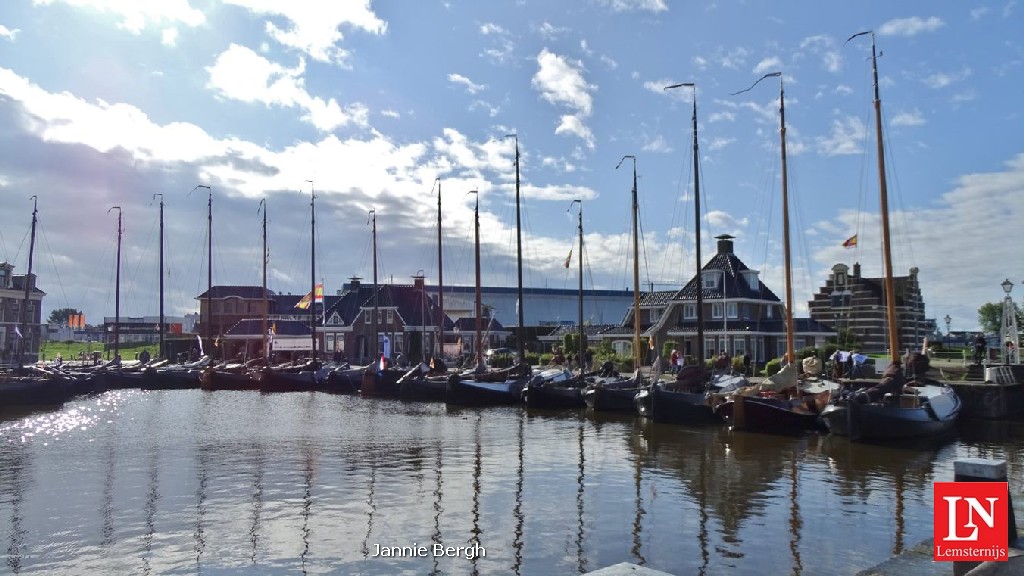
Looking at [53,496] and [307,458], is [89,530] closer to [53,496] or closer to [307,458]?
[53,496]

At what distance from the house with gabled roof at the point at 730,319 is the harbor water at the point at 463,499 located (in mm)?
24849

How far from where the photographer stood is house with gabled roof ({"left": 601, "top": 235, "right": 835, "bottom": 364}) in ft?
185

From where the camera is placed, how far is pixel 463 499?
1702 cm

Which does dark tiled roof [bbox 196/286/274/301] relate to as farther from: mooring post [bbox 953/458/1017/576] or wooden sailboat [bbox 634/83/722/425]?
mooring post [bbox 953/458/1017/576]

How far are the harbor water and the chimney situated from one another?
32405mm

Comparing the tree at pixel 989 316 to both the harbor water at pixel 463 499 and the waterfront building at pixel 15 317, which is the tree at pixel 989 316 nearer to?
the harbor water at pixel 463 499

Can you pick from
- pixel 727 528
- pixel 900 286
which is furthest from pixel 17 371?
pixel 900 286

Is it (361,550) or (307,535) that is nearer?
(361,550)

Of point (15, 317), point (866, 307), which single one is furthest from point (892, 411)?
point (15, 317)

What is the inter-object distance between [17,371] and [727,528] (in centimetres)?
4931

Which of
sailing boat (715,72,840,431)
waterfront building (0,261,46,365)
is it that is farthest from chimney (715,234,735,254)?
waterfront building (0,261,46,365)

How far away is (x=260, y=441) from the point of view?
1088 inches

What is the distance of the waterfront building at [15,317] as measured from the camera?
233 ft

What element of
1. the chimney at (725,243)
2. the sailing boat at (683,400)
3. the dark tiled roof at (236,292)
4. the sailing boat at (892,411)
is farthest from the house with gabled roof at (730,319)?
the dark tiled roof at (236,292)
